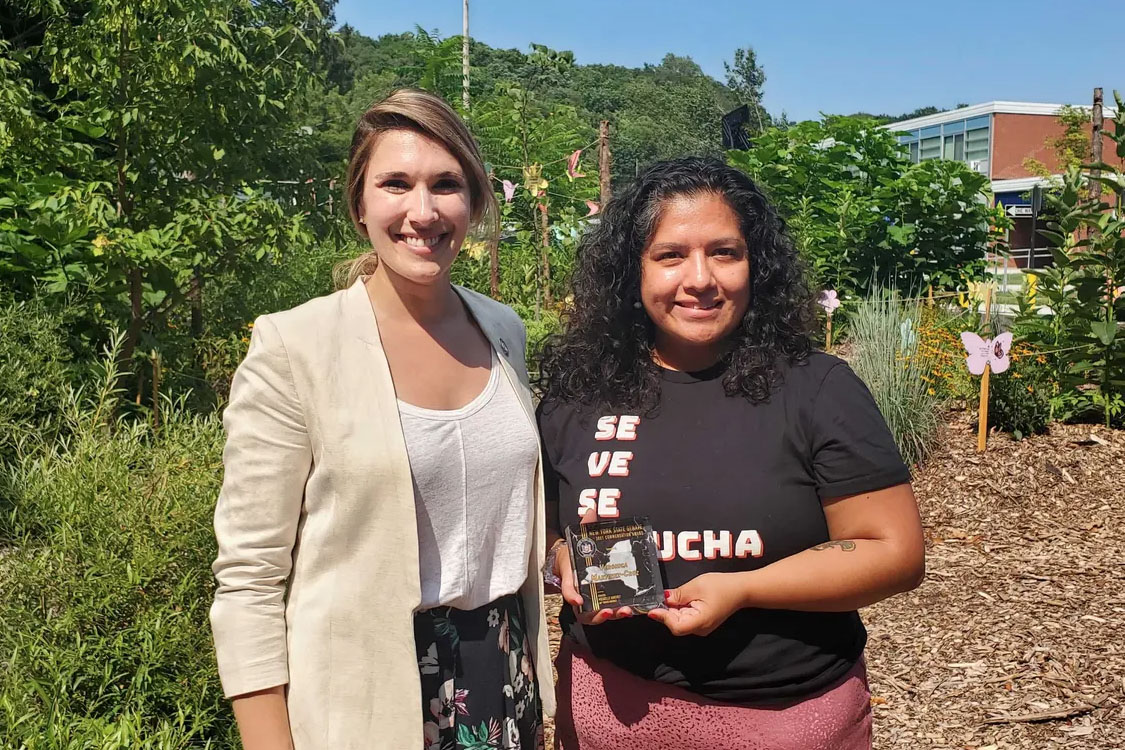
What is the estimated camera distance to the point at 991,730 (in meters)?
3.52

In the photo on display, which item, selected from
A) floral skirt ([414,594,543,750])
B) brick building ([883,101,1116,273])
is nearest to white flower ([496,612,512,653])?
floral skirt ([414,594,543,750])

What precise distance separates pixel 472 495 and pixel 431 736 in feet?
1.41

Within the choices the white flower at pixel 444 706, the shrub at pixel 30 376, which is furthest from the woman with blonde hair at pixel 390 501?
the shrub at pixel 30 376

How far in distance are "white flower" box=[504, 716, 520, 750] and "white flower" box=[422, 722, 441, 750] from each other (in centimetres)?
13

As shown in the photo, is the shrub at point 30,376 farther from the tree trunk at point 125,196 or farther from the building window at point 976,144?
the building window at point 976,144

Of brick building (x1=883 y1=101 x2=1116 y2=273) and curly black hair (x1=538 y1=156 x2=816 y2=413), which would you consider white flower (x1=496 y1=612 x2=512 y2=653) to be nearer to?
curly black hair (x1=538 y1=156 x2=816 y2=413)

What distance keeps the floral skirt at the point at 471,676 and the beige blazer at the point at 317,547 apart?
0.09m

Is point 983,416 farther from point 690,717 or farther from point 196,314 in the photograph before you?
point 690,717

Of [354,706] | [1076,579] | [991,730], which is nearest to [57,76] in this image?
[354,706]

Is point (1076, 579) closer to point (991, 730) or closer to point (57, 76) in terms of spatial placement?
point (991, 730)

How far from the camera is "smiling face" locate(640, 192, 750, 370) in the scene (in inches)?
71.4

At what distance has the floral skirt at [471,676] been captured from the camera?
1.71 m

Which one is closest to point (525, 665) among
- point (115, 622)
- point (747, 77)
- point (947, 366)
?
point (115, 622)

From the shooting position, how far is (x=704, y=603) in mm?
1634
